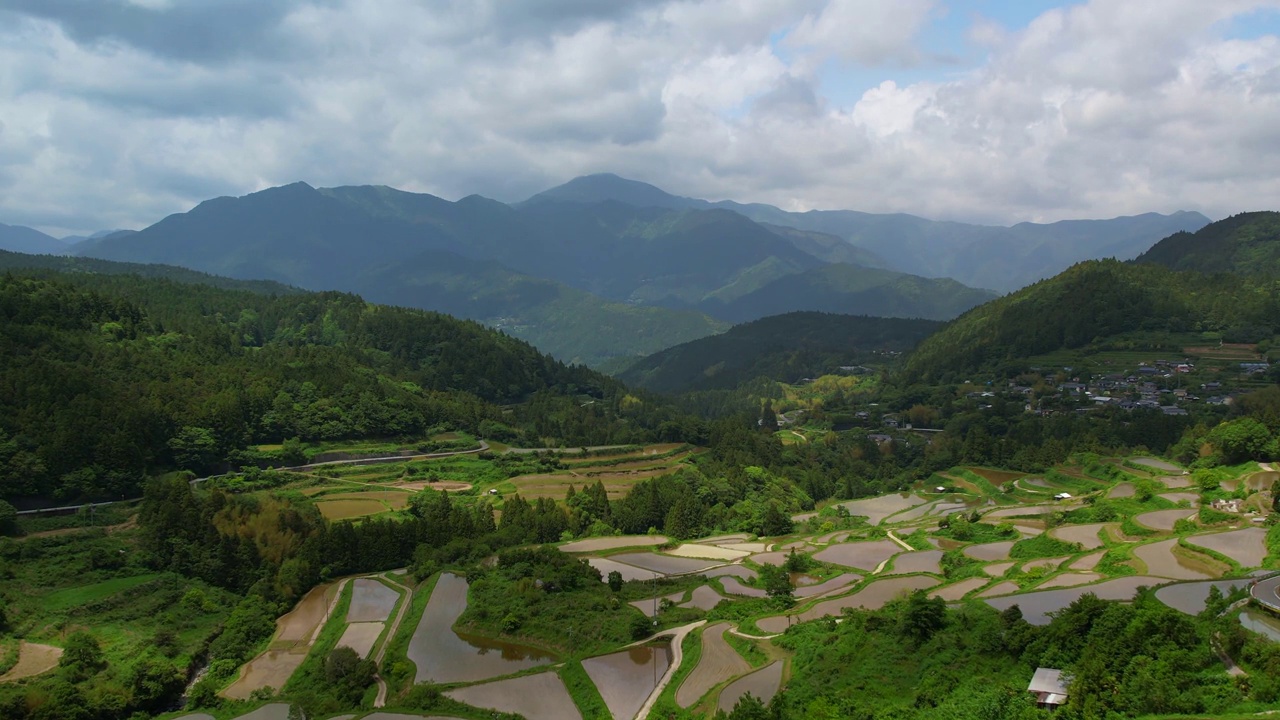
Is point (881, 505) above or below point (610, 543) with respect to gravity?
below

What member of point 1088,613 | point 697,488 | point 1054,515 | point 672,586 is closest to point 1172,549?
point 1054,515

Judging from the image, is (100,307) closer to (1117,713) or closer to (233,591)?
(233,591)

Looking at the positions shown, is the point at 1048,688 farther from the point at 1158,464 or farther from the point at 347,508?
the point at 1158,464

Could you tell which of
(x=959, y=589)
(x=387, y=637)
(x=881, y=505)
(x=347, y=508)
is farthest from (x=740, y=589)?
(x=881, y=505)

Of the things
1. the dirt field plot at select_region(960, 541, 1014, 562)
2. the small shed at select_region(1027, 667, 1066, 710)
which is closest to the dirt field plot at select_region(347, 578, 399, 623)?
the small shed at select_region(1027, 667, 1066, 710)

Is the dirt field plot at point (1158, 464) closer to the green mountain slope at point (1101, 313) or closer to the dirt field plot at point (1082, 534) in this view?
the dirt field plot at point (1082, 534)

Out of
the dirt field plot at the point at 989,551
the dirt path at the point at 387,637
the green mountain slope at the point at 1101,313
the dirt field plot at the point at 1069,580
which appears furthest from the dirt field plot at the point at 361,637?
the green mountain slope at the point at 1101,313
